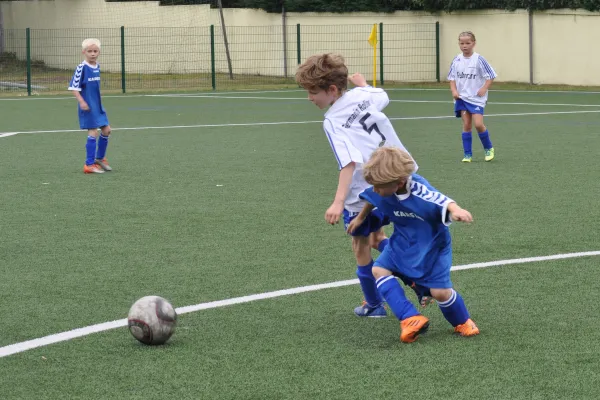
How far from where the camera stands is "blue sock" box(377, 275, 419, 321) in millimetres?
5508

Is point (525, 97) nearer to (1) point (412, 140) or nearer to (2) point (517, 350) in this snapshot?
(1) point (412, 140)

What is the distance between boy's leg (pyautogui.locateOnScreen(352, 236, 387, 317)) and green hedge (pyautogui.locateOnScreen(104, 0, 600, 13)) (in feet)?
73.7

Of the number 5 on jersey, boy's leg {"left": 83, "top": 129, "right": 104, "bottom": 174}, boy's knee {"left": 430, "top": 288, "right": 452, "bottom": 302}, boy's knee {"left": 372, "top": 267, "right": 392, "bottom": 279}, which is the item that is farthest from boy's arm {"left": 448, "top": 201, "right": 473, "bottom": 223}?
boy's leg {"left": 83, "top": 129, "right": 104, "bottom": 174}

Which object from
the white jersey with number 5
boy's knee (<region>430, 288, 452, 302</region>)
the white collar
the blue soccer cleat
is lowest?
the blue soccer cleat

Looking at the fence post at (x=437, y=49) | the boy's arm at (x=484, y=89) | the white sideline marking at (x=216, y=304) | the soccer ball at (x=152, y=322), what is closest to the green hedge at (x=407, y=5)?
the fence post at (x=437, y=49)

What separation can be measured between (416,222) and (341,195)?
1.48 feet

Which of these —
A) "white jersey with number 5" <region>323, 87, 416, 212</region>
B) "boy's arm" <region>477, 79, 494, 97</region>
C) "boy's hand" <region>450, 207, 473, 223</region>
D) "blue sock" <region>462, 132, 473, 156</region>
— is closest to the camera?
"boy's hand" <region>450, 207, 473, 223</region>

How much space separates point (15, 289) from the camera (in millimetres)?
6754

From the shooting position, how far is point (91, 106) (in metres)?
12.9

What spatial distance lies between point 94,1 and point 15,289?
33.3 metres

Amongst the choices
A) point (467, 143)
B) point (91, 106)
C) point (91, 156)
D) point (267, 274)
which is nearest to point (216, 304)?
point (267, 274)

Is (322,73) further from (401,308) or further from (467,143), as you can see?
(467,143)

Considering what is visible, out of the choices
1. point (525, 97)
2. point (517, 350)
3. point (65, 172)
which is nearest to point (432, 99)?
point (525, 97)

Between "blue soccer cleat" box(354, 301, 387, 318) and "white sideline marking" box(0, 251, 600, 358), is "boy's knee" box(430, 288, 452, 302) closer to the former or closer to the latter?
"blue soccer cleat" box(354, 301, 387, 318)
